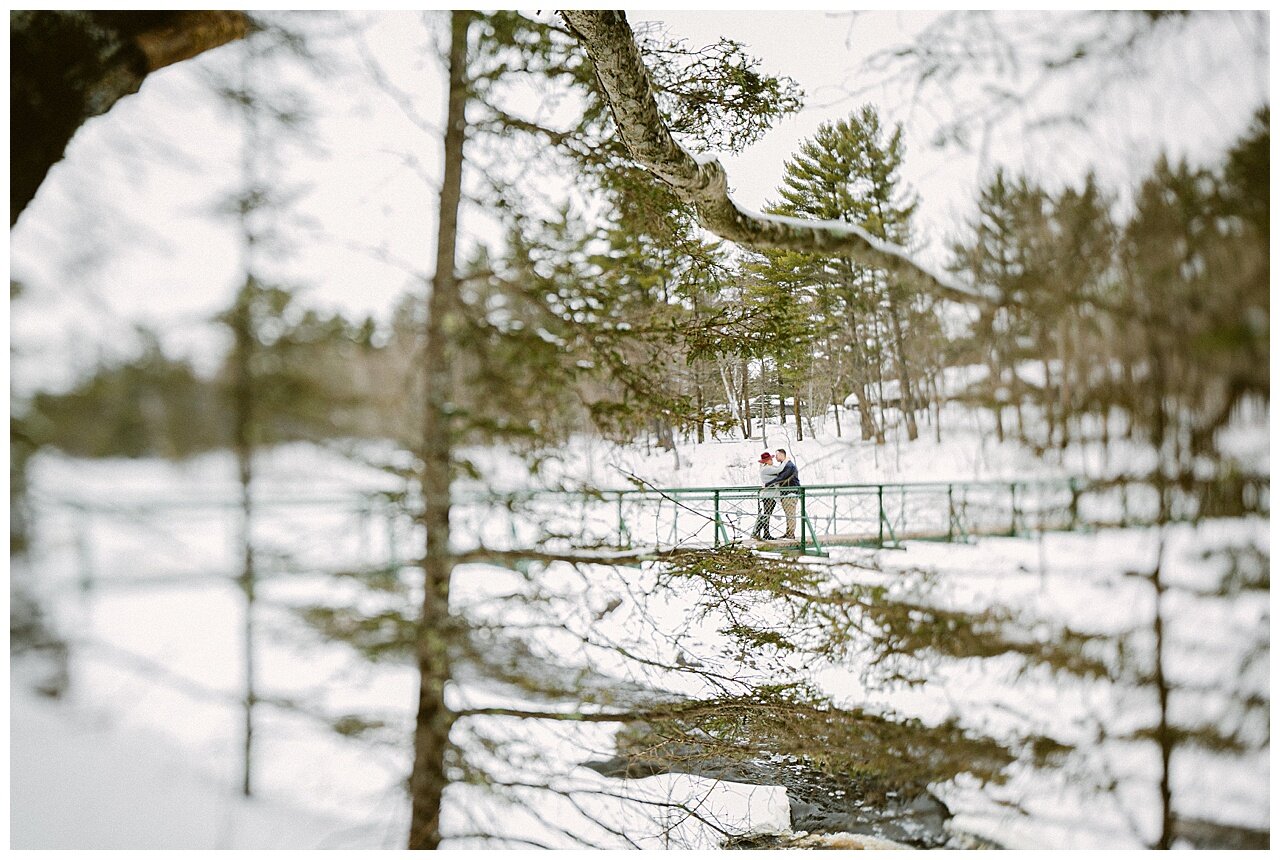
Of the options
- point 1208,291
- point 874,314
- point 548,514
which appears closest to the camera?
point 1208,291

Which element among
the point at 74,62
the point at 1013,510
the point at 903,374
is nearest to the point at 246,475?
the point at 74,62

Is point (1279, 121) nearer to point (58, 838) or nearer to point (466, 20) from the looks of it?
point (466, 20)

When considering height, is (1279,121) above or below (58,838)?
above

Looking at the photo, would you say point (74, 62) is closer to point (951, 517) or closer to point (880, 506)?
point (880, 506)

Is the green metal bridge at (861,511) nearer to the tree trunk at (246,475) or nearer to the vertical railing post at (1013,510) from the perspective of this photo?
the vertical railing post at (1013,510)

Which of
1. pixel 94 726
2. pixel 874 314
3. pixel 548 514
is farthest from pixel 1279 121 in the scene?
pixel 94 726

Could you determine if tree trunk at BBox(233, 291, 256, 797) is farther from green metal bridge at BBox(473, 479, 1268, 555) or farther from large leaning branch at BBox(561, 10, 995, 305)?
large leaning branch at BBox(561, 10, 995, 305)
